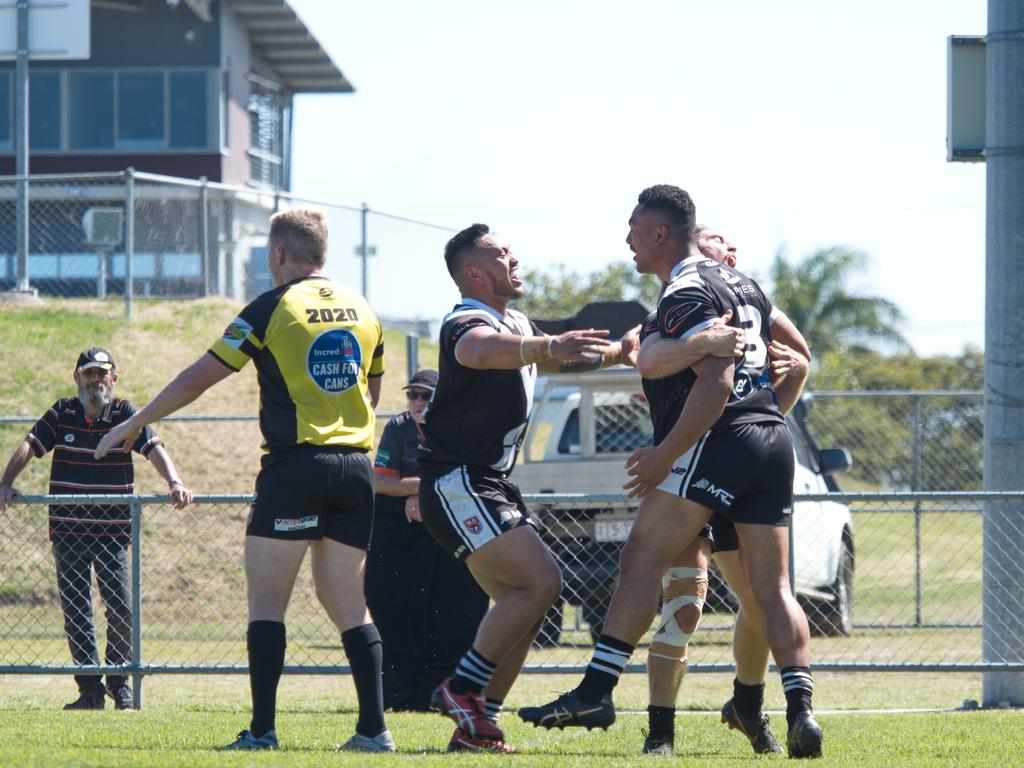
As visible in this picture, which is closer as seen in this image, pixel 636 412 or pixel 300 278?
pixel 300 278

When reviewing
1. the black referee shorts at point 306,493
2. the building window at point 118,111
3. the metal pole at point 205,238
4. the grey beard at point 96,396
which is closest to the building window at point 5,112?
the building window at point 118,111

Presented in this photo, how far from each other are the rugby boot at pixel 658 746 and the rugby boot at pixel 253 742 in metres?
1.44

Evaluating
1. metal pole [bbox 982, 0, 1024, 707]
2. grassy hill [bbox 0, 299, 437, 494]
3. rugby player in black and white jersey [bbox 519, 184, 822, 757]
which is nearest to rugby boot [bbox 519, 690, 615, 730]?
rugby player in black and white jersey [bbox 519, 184, 822, 757]

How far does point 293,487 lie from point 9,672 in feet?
12.3

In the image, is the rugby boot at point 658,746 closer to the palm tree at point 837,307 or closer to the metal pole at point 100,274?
the metal pole at point 100,274

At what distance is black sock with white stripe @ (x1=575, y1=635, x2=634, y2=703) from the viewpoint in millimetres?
5746

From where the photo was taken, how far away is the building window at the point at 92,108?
117 feet

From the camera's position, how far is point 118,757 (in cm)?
563

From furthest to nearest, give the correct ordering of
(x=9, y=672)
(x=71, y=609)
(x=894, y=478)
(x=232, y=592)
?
(x=894, y=478)
(x=232, y=592)
(x=71, y=609)
(x=9, y=672)

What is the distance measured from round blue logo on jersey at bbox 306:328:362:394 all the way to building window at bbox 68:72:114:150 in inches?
1235

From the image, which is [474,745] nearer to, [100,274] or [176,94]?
[100,274]

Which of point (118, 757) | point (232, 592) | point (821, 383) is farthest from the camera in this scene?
point (821, 383)

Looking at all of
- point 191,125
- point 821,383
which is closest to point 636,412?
point 821,383

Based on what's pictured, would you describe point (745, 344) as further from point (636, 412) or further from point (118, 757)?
point (636, 412)
